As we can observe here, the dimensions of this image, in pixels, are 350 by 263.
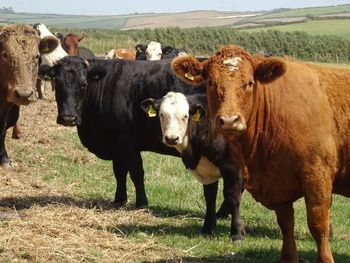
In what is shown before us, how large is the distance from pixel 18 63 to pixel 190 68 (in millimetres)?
2841

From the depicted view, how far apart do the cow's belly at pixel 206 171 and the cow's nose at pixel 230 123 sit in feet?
7.72

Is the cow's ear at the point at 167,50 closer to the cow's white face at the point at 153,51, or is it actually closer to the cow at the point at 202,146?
the cow's white face at the point at 153,51

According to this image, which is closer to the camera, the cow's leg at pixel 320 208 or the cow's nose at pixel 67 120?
the cow's leg at pixel 320 208

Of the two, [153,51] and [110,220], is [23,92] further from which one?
[153,51]

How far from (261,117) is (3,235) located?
2952 mm

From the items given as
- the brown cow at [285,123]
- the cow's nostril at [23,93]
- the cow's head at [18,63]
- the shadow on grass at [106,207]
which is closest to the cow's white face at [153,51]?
the shadow on grass at [106,207]

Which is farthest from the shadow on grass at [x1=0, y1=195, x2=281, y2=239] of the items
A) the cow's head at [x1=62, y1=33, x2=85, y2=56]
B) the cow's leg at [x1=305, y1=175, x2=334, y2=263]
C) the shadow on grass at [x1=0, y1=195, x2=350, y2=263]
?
the cow's head at [x1=62, y1=33, x2=85, y2=56]

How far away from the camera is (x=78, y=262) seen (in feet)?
19.6

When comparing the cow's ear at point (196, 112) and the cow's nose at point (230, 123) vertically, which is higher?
the cow's nose at point (230, 123)

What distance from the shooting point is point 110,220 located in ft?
25.7

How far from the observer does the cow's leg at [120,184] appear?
889 centimetres

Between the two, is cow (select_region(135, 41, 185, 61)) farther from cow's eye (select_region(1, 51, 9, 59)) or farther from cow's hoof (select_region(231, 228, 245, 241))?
cow's hoof (select_region(231, 228, 245, 241))

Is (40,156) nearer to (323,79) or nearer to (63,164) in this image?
(63,164)

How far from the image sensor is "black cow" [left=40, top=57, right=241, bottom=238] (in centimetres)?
856
